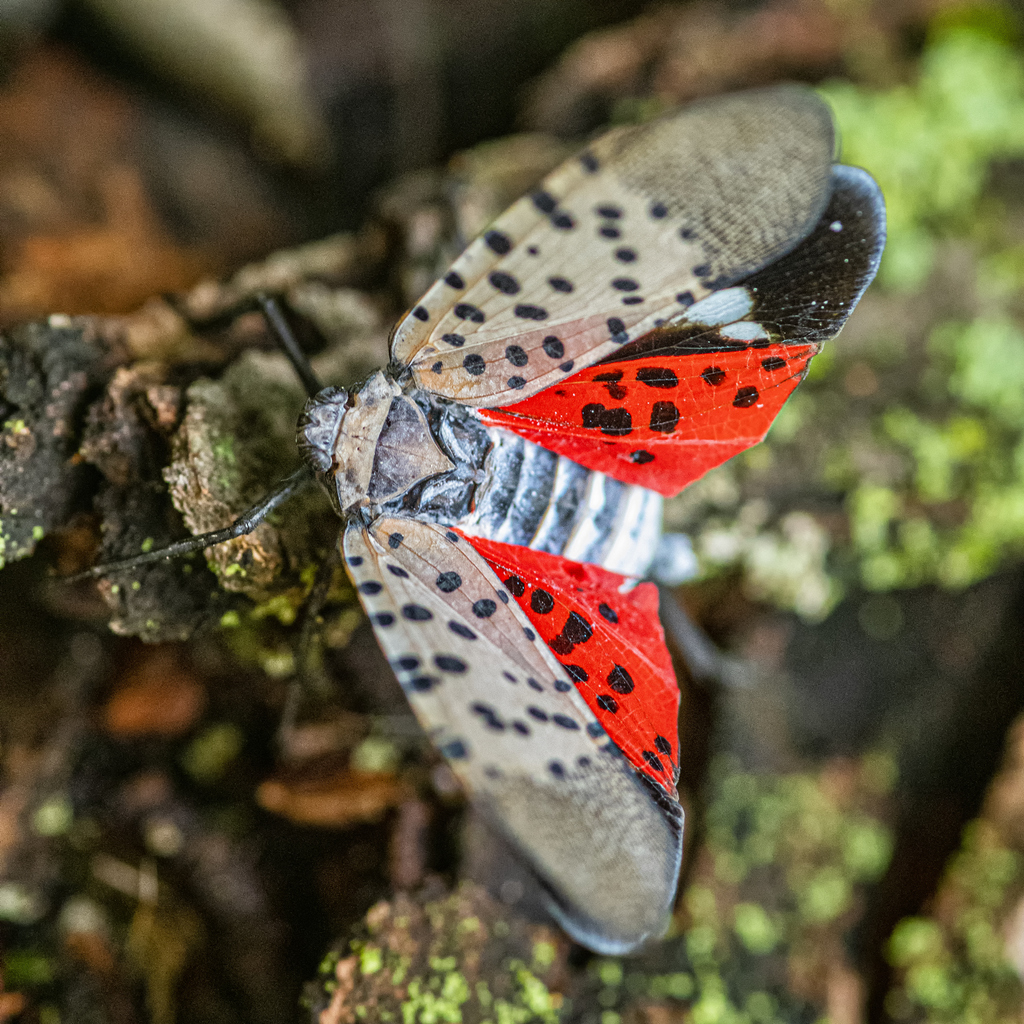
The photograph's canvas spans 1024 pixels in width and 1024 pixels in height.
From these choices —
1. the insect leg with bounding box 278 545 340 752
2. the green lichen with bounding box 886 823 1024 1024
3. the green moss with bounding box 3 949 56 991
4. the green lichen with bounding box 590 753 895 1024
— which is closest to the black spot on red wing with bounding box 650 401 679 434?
the insect leg with bounding box 278 545 340 752

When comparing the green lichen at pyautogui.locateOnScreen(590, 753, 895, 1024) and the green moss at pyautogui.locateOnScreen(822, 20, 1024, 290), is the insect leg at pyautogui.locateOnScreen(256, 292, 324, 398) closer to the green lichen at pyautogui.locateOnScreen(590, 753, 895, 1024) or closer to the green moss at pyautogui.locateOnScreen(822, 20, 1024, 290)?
the green lichen at pyautogui.locateOnScreen(590, 753, 895, 1024)

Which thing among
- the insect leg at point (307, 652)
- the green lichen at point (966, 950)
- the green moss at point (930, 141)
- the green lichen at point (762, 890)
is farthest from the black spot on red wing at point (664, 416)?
the green lichen at point (966, 950)

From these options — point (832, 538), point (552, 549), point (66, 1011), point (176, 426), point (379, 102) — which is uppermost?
point (379, 102)

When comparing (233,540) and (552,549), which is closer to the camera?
(233,540)

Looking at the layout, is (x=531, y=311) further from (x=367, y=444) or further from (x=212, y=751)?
(x=212, y=751)

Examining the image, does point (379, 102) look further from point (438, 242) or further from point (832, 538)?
point (832, 538)

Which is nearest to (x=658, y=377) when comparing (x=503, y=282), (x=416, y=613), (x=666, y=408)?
(x=666, y=408)

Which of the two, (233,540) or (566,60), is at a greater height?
(566,60)

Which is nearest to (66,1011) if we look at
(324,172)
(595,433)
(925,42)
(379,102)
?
(595,433)

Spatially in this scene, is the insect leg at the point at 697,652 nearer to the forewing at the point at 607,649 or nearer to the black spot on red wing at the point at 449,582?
the forewing at the point at 607,649
